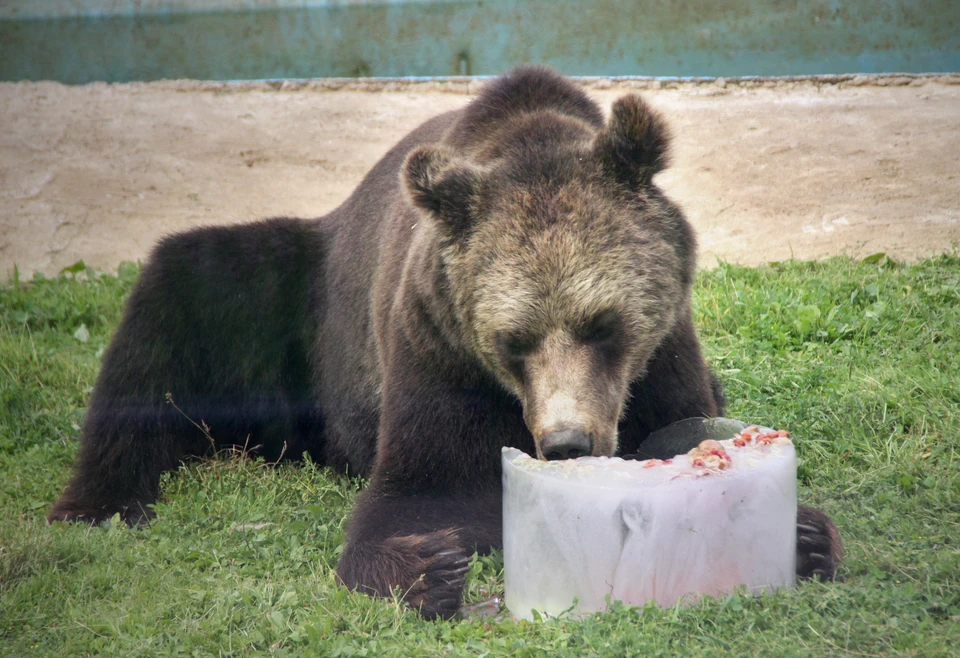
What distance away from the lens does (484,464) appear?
4047 millimetres

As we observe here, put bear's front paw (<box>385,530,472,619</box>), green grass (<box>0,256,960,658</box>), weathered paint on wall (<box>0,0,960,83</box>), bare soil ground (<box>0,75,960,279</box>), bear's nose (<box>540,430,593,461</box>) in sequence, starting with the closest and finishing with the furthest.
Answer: green grass (<box>0,256,960,658</box>) < bear's nose (<box>540,430,593,461</box>) < bear's front paw (<box>385,530,472,619</box>) < bare soil ground (<box>0,75,960,279</box>) < weathered paint on wall (<box>0,0,960,83</box>)

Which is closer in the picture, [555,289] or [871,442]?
[555,289]

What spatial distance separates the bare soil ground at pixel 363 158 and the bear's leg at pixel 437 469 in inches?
175

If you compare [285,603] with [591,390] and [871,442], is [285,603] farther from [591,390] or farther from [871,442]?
[871,442]

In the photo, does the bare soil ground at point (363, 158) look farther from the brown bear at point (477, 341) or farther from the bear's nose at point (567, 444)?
the bear's nose at point (567, 444)

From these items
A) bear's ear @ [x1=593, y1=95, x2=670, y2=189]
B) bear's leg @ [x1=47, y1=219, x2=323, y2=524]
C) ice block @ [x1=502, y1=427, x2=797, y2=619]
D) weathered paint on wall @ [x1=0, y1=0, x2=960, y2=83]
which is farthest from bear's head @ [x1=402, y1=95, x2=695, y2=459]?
weathered paint on wall @ [x1=0, y1=0, x2=960, y2=83]

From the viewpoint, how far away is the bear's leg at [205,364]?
5.16 meters

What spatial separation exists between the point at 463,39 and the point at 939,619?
874 centimetres

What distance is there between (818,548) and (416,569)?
4.63ft

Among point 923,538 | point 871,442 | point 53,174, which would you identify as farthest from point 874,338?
point 53,174

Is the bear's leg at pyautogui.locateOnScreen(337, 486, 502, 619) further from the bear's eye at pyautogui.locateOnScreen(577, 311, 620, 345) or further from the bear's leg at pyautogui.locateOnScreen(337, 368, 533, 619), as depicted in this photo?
the bear's eye at pyautogui.locateOnScreen(577, 311, 620, 345)

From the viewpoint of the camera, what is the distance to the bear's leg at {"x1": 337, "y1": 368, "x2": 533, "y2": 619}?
3.83 metres

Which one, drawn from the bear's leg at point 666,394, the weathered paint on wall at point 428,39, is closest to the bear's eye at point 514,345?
the bear's leg at point 666,394

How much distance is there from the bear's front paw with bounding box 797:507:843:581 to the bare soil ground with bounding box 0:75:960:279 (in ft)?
14.3
